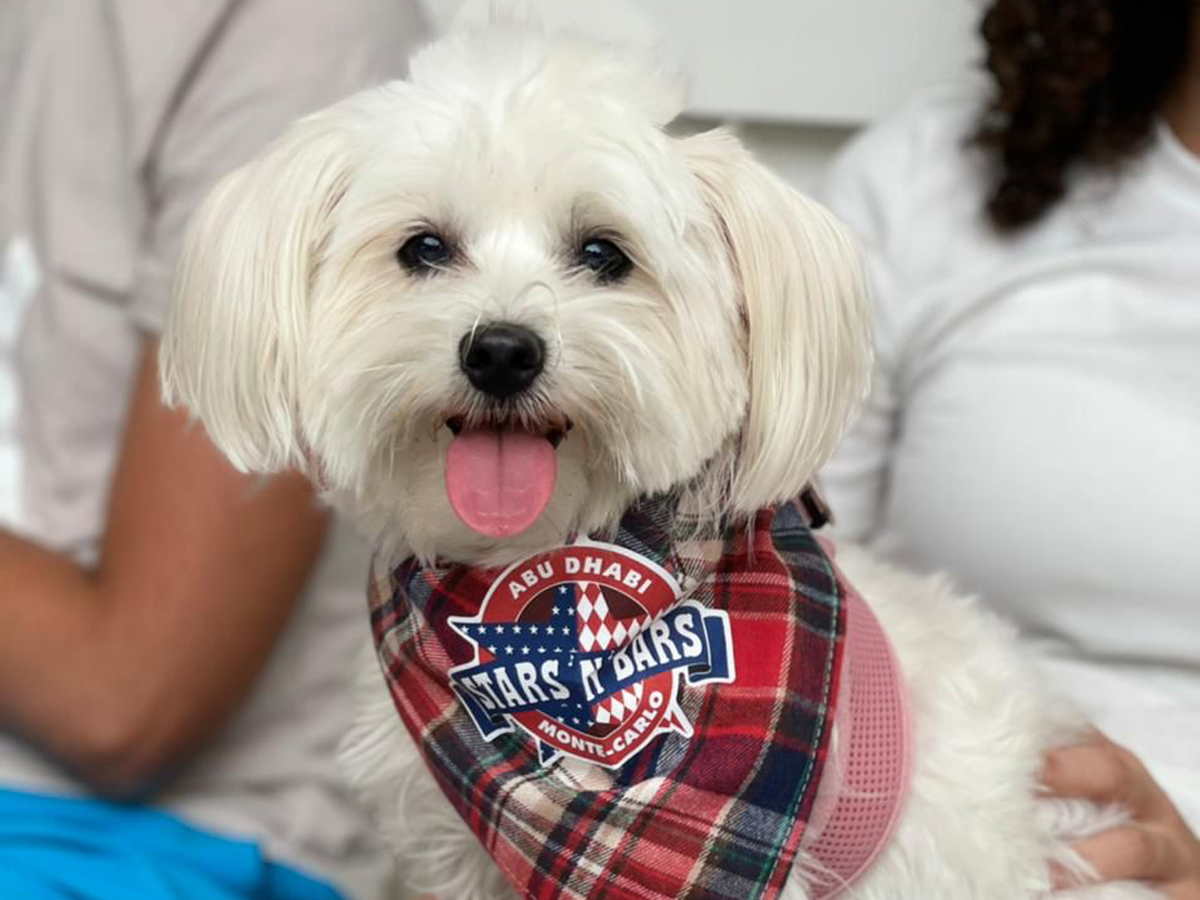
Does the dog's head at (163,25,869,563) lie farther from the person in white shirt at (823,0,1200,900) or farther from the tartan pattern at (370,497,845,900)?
the person in white shirt at (823,0,1200,900)

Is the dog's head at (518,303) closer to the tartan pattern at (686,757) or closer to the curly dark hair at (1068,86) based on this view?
the tartan pattern at (686,757)

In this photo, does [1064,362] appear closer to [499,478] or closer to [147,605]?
[499,478]

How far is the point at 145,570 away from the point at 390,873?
379 millimetres

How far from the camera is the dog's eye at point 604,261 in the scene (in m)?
0.70

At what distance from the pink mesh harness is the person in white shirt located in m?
0.17

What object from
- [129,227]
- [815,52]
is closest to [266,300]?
[129,227]

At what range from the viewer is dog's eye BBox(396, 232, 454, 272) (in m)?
0.70

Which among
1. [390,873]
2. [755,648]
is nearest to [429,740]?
[755,648]

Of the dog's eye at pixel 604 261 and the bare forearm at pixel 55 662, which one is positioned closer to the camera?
the dog's eye at pixel 604 261

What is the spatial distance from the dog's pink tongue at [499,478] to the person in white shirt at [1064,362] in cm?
43

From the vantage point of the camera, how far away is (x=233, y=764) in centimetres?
107

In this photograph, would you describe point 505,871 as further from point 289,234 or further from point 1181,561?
point 1181,561

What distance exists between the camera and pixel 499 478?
66 centimetres

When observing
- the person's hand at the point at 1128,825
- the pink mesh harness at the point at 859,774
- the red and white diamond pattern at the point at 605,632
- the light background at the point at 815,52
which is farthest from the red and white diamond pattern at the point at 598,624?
the light background at the point at 815,52
